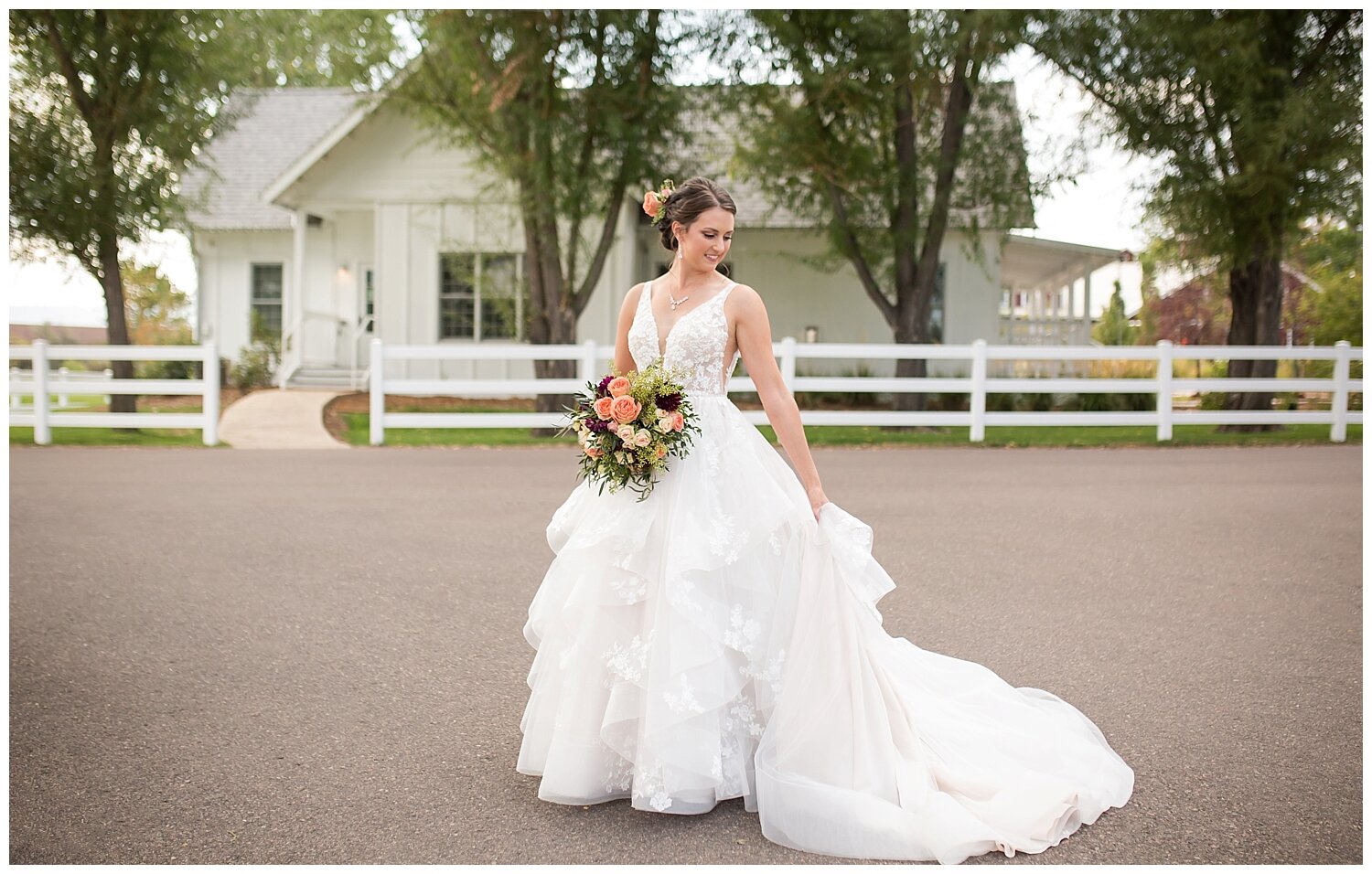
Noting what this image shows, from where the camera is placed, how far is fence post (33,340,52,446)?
15492 mm

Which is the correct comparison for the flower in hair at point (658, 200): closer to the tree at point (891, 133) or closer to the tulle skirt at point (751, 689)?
the tulle skirt at point (751, 689)

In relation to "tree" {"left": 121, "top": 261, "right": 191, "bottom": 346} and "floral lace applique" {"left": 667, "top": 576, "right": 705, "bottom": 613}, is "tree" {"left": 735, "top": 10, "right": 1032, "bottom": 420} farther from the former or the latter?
"tree" {"left": 121, "top": 261, "right": 191, "bottom": 346}

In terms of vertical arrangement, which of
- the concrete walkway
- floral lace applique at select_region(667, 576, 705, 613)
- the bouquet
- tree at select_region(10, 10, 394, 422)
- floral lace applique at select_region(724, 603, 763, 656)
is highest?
tree at select_region(10, 10, 394, 422)

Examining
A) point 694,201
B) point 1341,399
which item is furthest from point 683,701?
point 1341,399

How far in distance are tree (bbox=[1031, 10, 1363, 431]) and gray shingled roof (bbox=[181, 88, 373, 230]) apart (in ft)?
55.1

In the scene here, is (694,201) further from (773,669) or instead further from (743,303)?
(773,669)

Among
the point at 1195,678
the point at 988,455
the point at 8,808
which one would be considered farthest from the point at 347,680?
the point at 988,455

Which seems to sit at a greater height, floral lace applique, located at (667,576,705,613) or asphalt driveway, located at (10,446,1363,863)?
floral lace applique, located at (667,576,705,613)

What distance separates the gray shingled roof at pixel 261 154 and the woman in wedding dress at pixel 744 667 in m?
23.1

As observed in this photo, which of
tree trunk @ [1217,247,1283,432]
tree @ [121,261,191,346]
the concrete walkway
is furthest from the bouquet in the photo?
tree @ [121,261,191,346]

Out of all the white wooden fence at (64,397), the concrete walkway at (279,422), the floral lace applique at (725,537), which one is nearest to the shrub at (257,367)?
the white wooden fence at (64,397)

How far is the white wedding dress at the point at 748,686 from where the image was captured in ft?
11.2

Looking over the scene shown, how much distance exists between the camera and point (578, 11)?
627 inches

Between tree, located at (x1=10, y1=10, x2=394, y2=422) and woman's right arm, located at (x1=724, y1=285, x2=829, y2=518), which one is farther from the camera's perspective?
tree, located at (x1=10, y1=10, x2=394, y2=422)
